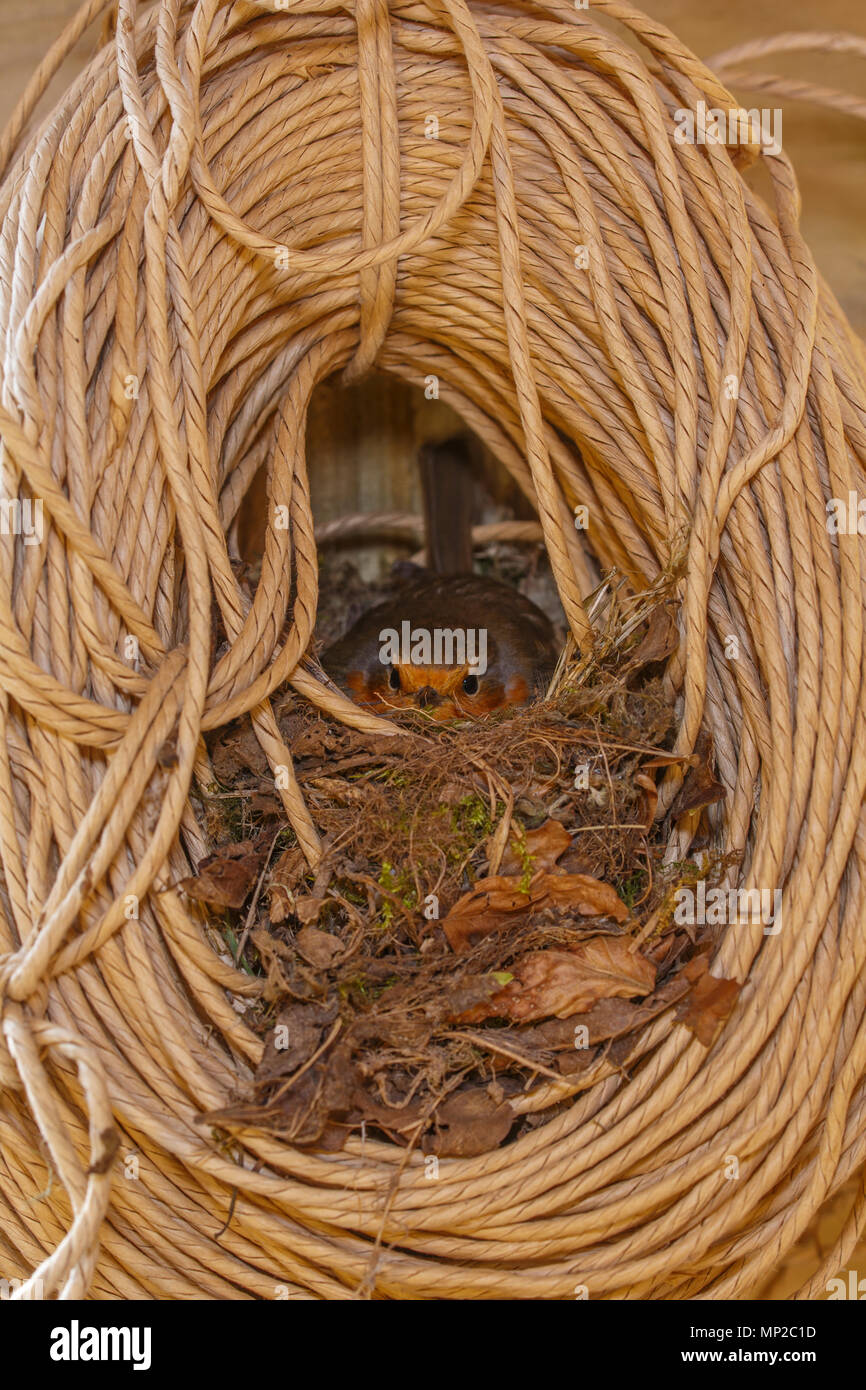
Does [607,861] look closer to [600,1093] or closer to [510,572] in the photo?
[600,1093]

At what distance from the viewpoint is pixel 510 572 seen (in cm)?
242

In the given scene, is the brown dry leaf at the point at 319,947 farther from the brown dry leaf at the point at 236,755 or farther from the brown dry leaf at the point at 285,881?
the brown dry leaf at the point at 236,755

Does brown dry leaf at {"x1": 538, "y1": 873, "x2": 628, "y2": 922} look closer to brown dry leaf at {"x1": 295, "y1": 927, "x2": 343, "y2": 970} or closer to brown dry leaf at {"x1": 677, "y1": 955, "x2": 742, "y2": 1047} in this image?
brown dry leaf at {"x1": 677, "y1": 955, "x2": 742, "y2": 1047}

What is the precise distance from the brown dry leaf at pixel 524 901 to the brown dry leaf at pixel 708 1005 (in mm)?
123

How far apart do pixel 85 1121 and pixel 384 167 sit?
1.16 meters

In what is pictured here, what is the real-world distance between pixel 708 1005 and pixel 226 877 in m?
0.56

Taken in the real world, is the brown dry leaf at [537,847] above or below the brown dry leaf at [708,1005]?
above

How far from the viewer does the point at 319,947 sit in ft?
4.32

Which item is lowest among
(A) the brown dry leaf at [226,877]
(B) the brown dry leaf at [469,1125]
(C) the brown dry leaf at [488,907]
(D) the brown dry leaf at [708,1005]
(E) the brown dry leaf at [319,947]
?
(B) the brown dry leaf at [469,1125]

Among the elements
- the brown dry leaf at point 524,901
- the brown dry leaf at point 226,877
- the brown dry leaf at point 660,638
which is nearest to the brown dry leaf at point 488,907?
the brown dry leaf at point 524,901

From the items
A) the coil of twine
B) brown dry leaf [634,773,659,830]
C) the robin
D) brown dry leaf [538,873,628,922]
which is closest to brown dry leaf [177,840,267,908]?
the coil of twine

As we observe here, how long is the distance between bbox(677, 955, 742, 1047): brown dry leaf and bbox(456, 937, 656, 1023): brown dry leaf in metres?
0.05

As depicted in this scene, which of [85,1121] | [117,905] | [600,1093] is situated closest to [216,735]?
[117,905]

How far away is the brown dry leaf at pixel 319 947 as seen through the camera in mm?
1305
